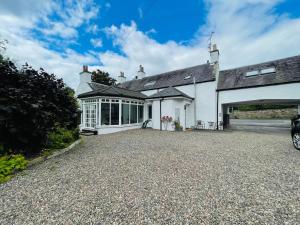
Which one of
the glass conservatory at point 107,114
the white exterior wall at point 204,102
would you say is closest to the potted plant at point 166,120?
the white exterior wall at point 204,102

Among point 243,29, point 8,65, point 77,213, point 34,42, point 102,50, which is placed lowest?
point 77,213

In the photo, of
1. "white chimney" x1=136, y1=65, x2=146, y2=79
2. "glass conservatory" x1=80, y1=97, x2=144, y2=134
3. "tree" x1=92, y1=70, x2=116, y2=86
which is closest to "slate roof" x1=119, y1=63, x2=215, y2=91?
"white chimney" x1=136, y1=65, x2=146, y2=79

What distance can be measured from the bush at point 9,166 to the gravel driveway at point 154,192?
9.8 inches

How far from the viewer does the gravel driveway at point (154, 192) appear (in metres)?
2.20

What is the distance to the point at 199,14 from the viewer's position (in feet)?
36.3

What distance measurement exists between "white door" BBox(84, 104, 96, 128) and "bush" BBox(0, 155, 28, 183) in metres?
7.84

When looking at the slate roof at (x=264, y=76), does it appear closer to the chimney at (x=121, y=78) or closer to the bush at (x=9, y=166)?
the bush at (x=9, y=166)

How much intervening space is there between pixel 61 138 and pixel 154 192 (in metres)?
5.70

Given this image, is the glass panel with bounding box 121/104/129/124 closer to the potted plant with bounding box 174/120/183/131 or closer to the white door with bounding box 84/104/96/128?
the white door with bounding box 84/104/96/128

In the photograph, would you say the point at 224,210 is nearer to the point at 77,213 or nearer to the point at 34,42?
the point at 77,213

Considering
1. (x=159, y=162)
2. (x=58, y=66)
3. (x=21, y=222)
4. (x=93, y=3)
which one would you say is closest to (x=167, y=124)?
(x=159, y=162)

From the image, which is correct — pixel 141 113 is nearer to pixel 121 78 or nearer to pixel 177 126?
pixel 177 126

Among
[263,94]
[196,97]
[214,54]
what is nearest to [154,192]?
[196,97]

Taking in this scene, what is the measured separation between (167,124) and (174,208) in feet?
37.0
